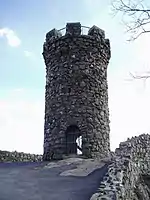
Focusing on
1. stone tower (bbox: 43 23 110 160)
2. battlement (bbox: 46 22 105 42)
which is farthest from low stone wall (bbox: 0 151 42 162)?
battlement (bbox: 46 22 105 42)

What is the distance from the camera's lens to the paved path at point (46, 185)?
5.94 m

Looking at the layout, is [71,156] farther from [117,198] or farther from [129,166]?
[117,198]

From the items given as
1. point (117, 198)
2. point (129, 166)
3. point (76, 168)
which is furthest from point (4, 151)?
point (117, 198)

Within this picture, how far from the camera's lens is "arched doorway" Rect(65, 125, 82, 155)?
39.8 ft

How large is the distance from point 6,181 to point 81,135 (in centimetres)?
512

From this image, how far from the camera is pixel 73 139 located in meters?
12.2

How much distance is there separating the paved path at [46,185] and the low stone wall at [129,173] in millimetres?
309

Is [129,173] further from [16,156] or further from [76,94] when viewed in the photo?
[16,156]

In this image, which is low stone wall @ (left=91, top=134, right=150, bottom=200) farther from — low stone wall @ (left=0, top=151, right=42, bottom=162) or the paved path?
low stone wall @ (left=0, top=151, right=42, bottom=162)

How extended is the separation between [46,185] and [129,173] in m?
2.00

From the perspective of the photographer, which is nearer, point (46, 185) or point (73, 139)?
point (46, 185)

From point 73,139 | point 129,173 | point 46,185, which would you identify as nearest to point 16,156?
point 73,139

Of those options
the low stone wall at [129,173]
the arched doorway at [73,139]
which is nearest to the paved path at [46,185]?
the low stone wall at [129,173]

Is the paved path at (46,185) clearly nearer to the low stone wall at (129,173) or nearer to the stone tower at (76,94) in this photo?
the low stone wall at (129,173)
